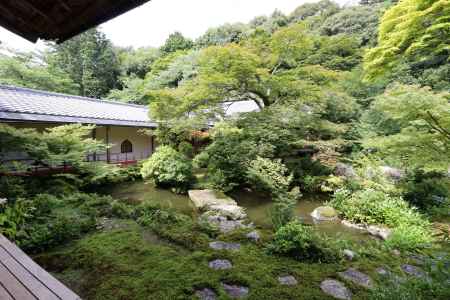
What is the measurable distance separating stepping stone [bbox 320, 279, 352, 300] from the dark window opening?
1170 centimetres

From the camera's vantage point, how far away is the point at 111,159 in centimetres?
1130

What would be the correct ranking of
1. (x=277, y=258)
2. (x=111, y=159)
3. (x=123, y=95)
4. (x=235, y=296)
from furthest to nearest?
(x=123, y=95), (x=111, y=159), (x=277, y=258), (x=235, y=296)

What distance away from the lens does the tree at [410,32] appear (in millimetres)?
3871

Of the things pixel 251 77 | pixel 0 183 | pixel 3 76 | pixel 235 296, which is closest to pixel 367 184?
pixel 251 77

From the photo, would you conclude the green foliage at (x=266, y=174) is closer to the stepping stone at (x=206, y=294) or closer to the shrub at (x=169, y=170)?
the shrub at (x=169, y=170)

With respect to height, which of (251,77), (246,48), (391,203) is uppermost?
(246,48)

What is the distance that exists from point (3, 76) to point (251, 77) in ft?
52.0

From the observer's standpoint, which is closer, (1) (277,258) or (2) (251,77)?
(1) (277,258)

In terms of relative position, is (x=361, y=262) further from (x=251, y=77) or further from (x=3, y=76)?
(x=3, y=76)

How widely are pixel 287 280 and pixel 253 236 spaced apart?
131 cm

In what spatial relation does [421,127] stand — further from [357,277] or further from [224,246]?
[224,246]

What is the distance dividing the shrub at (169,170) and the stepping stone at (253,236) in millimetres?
4270

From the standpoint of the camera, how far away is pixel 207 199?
22.2 feet

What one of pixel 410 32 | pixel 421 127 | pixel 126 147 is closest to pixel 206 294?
pixel 421 127
